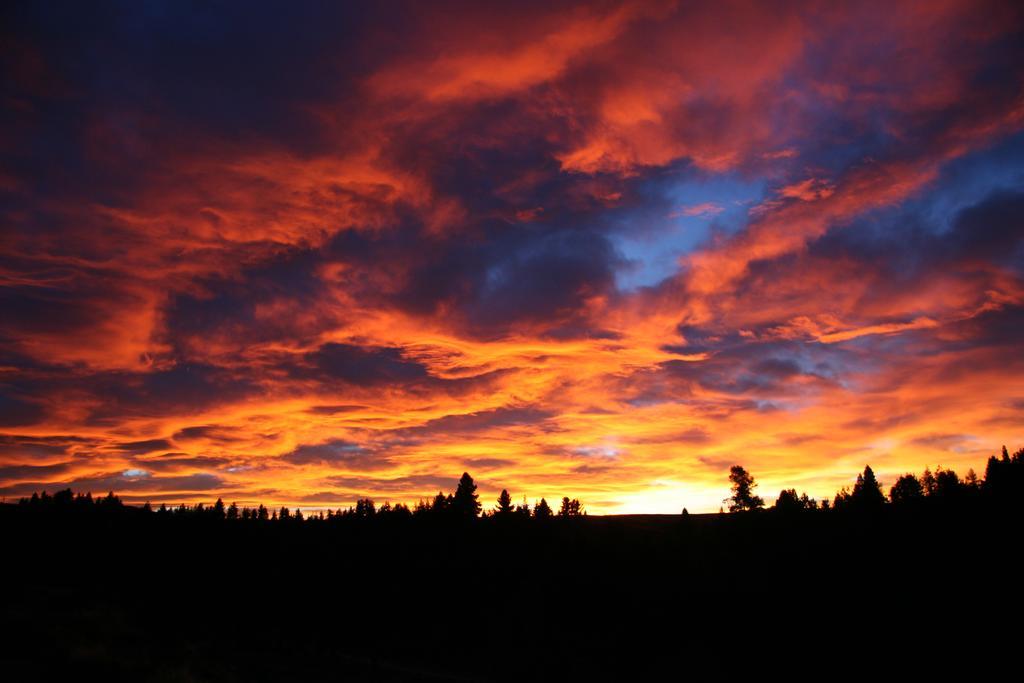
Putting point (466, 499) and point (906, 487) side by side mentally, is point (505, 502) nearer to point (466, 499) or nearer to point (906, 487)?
point (466, 499)

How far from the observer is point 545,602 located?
83.8 meters

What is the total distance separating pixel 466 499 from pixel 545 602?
1802 inches

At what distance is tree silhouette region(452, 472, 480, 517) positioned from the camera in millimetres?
123875

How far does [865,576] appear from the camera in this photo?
236ft

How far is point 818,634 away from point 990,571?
1840 cm

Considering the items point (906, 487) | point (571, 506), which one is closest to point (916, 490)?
point (906, 487)

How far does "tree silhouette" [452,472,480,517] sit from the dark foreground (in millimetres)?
4877

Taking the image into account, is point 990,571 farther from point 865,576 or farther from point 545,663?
point 545,663

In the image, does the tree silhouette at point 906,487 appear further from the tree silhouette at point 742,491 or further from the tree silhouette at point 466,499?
the tree silhouette at point 466,499

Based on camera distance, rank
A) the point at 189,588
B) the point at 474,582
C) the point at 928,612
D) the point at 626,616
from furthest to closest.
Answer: the point at 189,588, the point at 474,582, the point at 626,616, the point at 928,612

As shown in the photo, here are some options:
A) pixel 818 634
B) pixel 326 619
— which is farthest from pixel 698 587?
pixel 326 619

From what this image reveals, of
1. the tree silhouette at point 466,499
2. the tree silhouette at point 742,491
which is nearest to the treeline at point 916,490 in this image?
the tree silhouette at point 742,491

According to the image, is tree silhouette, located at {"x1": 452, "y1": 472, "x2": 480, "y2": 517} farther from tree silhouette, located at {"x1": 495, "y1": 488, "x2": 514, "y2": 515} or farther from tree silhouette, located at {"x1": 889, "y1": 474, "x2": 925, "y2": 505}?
tree silhouette, located at {"x1": 889, "y1": 474, "x2": 925, "y2": 505}

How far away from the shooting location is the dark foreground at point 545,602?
4484cm
